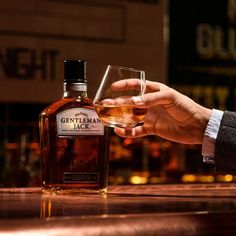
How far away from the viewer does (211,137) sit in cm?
122

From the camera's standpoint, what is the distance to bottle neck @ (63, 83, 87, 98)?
1078 mm

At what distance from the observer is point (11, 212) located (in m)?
0.65

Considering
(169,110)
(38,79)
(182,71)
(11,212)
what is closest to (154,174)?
(182,71)

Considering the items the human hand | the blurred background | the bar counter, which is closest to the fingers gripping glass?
the human hand

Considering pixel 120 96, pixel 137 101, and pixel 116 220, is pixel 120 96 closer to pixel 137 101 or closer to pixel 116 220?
pixel 137 101

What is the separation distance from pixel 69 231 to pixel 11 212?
12 centimetres

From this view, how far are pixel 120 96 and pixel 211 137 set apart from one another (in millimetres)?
218

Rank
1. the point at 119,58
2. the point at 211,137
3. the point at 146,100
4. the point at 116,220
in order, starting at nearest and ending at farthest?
1. the point at 116,220
2. the point at 146,100
3. the point at 211,137
4. the point at 119,58

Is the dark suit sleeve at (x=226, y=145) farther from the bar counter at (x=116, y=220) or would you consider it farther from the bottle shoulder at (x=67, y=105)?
the bar counter at (x=116, y=220)

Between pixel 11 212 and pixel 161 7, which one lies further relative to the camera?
pixel 161 7

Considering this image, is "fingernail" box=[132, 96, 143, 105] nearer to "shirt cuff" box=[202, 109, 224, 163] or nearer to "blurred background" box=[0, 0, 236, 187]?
"shirt cuff" box=[202, 109, 224, 163]

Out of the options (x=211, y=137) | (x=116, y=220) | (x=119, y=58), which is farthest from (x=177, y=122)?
(x=119, y=58)

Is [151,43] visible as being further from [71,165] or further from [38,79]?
[71,165]

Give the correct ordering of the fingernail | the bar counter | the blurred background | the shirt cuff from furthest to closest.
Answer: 1. the blurred background
2. the shirt cuff
3. the fingernail
4. the bar counter
